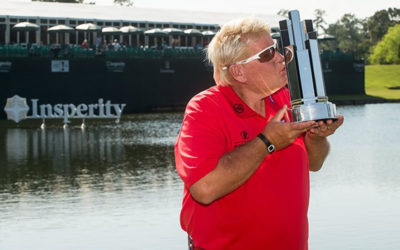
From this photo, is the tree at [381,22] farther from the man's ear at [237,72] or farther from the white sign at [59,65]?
the man's ear at [237,72]

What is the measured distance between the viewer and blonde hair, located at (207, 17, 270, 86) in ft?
12.5

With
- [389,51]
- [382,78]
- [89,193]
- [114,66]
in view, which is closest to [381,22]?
[389,51]

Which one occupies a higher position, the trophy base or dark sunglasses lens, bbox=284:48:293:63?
dark sunglasses lens, bbox=284:48:293:63

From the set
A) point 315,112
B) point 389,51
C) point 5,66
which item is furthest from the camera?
point 389,51

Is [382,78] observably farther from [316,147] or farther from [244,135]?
[244,135]

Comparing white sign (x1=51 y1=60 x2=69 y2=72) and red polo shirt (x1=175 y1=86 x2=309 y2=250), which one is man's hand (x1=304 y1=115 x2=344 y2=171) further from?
white sign (x1=51 y1=60 x2=69 y2=72)

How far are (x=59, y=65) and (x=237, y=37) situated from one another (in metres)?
46.3

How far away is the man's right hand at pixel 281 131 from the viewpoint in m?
3.52

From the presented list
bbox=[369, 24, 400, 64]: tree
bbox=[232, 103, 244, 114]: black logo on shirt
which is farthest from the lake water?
bbox=[369, 24, 400, 64]: tree

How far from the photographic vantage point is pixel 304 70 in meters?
3.51

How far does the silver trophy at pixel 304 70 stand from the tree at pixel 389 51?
11925cm

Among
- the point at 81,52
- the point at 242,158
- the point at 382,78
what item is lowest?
the point at 242,158

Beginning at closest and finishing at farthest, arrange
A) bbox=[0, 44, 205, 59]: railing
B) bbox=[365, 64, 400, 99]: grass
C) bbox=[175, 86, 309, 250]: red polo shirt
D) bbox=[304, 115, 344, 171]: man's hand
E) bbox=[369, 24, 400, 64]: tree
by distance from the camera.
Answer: bbox=[175, 86, 309, 250]: red polo shirt, bbox=[304, 115, 344, 171]: man's hand, bbox=[0, 44, 205, 59]: railing, bbox=[365, 64, 400, 99]: grass, bbox=[369, 24, 400, 64]: tree

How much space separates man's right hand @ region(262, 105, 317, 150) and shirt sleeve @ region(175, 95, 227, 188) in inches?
7.7
